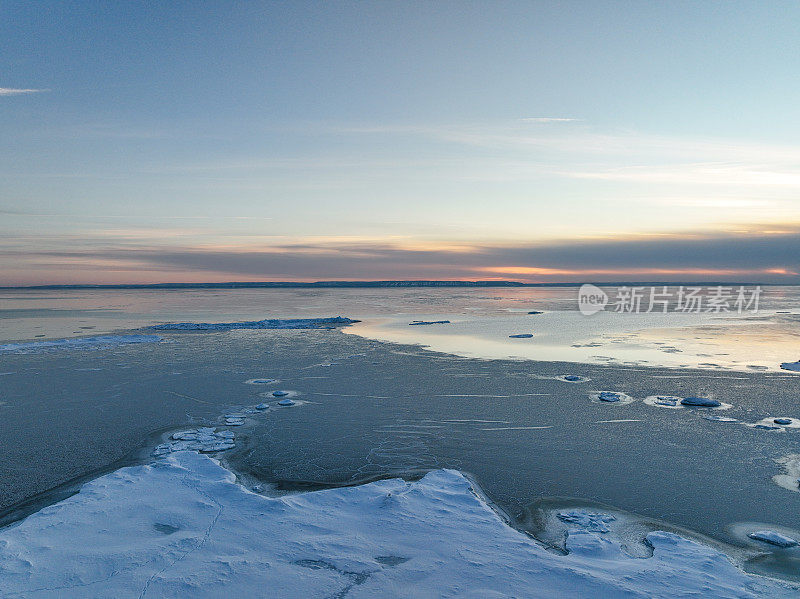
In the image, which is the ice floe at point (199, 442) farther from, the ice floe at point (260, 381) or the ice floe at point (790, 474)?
the ice floe at point (790, 474)

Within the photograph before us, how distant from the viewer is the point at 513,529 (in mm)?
4859

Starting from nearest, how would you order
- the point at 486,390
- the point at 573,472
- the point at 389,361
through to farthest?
the point at 573,472, the point at 486,390, the point at 389,361

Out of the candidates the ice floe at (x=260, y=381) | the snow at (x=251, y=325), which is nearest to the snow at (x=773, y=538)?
the ice floe at (x=260, y=381)

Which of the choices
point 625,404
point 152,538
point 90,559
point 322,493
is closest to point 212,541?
point 152,538

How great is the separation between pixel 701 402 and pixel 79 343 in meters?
19.3

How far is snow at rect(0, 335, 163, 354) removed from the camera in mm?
16706

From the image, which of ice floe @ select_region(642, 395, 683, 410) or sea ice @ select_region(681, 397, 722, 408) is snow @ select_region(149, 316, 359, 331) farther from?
sea ice @ select_region(681, 397, 722, 408)

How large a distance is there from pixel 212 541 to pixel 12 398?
828 centimetres

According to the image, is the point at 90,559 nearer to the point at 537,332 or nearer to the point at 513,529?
the point at 513,529

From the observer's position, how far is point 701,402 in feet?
30.7

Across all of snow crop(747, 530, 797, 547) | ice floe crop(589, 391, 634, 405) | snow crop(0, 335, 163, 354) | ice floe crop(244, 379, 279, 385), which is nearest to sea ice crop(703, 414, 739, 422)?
ice floe crop(589, 391, 634, 405)

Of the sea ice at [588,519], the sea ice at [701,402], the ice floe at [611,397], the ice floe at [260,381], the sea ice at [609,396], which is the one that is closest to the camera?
the sea ice at [588,519]

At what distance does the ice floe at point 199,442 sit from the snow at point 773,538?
6.38 metres

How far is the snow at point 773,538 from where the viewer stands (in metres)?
4.60
